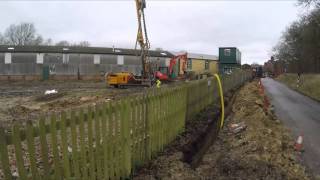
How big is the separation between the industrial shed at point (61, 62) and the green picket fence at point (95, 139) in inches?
1652

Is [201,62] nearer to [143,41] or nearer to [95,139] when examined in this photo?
[143,41]

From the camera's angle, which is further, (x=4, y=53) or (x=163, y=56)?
(x=163, y=56)

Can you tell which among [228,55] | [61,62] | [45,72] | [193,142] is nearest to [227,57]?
[228,55]

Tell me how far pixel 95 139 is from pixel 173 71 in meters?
30.4

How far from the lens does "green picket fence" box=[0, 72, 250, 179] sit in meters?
4.80

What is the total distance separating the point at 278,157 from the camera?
8.20 m

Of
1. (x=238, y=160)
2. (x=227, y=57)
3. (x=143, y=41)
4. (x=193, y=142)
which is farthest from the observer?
(x=227, y=57)

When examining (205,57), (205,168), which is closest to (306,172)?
(205,168)

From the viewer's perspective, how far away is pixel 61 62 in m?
53.6

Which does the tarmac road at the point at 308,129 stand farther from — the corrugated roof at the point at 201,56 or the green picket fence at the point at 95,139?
the corrugated roof at the point at 201,56

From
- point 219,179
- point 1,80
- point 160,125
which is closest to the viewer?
point 219,179

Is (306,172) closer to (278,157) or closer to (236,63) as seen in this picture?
(278,157)

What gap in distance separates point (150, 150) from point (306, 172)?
2.98 m

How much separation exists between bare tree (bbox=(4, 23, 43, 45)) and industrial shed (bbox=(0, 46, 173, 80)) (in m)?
65.6
